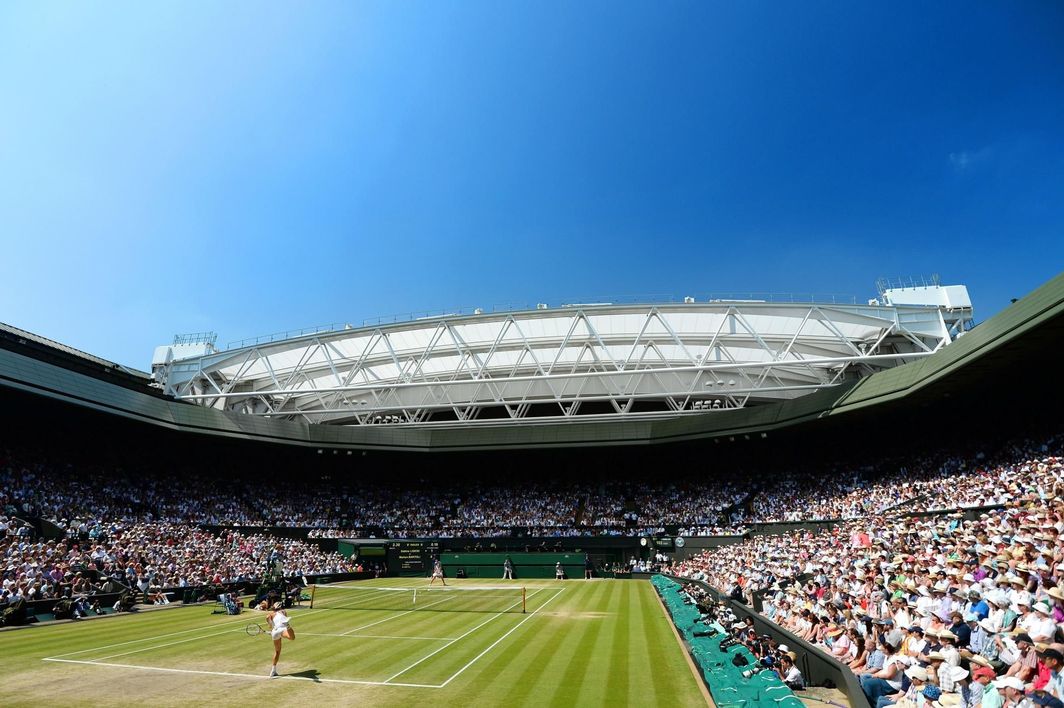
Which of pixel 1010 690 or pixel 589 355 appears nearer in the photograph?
pixel 1010 690

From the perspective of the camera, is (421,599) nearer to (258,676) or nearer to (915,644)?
(258,676)

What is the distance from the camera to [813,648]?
12703 mm

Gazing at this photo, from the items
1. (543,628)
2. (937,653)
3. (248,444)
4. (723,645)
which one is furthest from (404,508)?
(937,653)

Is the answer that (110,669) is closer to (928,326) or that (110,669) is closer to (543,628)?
(543,628)

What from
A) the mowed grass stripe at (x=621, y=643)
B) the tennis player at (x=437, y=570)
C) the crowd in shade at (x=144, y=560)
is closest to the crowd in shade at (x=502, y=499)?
the crowd in shade at (x=144, y=560)

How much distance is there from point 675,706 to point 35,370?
1494 inches

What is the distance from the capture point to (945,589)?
45.2 feet

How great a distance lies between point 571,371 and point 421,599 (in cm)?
1920

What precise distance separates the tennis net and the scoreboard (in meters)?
9.82

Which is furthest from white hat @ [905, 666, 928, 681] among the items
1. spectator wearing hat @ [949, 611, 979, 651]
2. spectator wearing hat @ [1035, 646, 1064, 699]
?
spectator wearing hat @ [949, 611, 979, 651]

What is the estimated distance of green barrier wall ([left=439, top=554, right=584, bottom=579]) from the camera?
148 ft

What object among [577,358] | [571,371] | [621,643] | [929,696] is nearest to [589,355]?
[571,371]

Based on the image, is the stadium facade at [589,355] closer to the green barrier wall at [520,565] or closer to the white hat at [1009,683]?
the green barrier wall at [520,565]

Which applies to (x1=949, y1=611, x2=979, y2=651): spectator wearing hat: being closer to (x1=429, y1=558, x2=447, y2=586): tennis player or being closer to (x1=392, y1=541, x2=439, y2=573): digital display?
(x1=429, y1=558, x2=447, y2=586): tennis player
